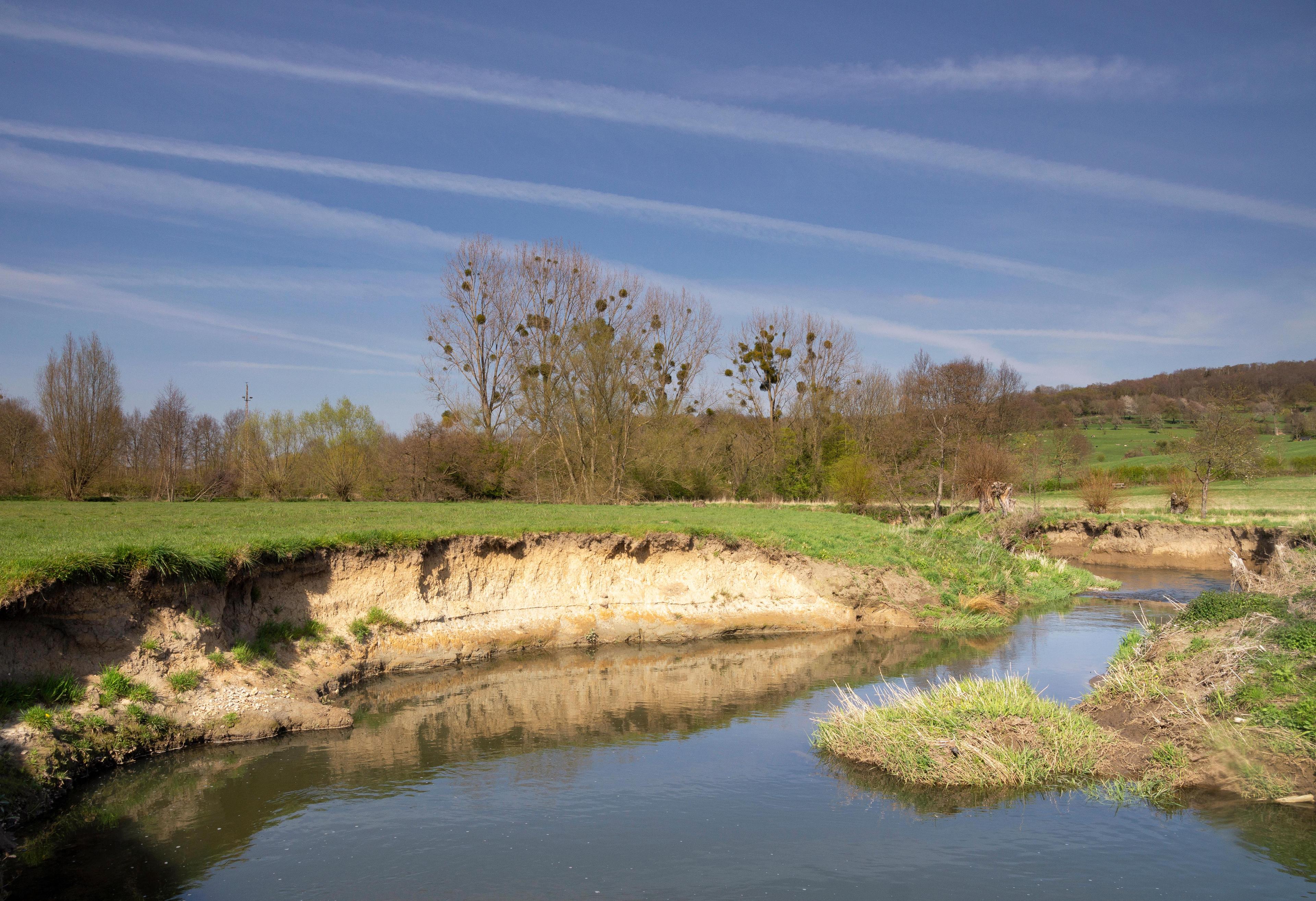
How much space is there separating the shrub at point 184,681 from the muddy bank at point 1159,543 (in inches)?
1273

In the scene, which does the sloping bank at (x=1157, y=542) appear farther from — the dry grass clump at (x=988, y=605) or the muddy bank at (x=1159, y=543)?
the dry grass clump at (x=988, y=605)

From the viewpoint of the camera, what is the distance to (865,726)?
34.3 feet

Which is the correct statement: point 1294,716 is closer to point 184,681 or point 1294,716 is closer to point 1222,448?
point 184,681

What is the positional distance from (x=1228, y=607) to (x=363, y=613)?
50.2ft

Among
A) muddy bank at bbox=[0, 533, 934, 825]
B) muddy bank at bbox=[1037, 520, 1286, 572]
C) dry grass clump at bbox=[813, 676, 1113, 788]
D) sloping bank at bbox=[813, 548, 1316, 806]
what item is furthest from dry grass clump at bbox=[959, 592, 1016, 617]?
muddy bank at bbox=[1037, 520, 1286, 572]

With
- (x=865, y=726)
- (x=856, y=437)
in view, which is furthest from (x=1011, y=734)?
(x=856, y=437)

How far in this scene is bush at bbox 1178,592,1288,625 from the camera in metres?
11.2

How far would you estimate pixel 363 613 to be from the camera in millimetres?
15359

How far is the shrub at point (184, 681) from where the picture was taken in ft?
36.1

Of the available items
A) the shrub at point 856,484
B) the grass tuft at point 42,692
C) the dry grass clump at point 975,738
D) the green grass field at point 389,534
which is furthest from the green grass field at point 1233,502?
the grass tuft at point 42,692

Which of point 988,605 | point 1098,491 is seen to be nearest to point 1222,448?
point 1098,491

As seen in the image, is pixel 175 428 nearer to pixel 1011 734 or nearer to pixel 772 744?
pixel 772 744

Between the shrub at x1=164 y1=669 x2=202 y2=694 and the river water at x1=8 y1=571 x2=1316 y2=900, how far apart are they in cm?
99

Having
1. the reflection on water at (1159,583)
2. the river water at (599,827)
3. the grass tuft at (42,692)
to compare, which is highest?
the grass tuft at (42,692)
